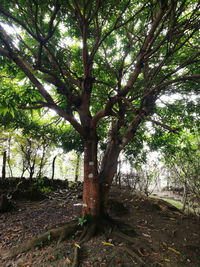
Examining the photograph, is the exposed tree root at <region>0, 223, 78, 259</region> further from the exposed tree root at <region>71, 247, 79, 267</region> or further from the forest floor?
the exposed tree root at <region>71, 247, 79, 267</region>

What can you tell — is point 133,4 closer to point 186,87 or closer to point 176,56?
point 176,56

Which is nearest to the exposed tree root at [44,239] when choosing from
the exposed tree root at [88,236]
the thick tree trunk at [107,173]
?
the exposed tree root at [88,236]

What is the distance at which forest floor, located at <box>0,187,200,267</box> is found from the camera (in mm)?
2643

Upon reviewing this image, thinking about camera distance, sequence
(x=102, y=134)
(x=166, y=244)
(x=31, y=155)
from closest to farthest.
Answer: (x=166, y=244)
(x=102, y=134)
(x=31, y=155)

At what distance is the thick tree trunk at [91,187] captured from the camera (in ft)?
11.4

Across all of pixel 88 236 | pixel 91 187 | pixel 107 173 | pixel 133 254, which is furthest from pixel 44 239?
pixel 107 173

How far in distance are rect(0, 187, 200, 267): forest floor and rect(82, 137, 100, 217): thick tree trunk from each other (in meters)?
0.54

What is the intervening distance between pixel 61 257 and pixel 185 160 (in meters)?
5.45

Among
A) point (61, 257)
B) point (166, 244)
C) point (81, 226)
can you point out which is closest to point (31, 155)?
point (81, 226)

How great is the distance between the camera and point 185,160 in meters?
6.08

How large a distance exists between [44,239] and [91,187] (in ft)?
4.52

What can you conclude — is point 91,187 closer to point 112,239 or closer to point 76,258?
point 112,239

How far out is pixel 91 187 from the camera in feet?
11.5

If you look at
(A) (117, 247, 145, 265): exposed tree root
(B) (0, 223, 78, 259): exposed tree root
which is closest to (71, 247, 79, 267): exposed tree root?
(B) (0, 223, 78, 259): exposed tree root
